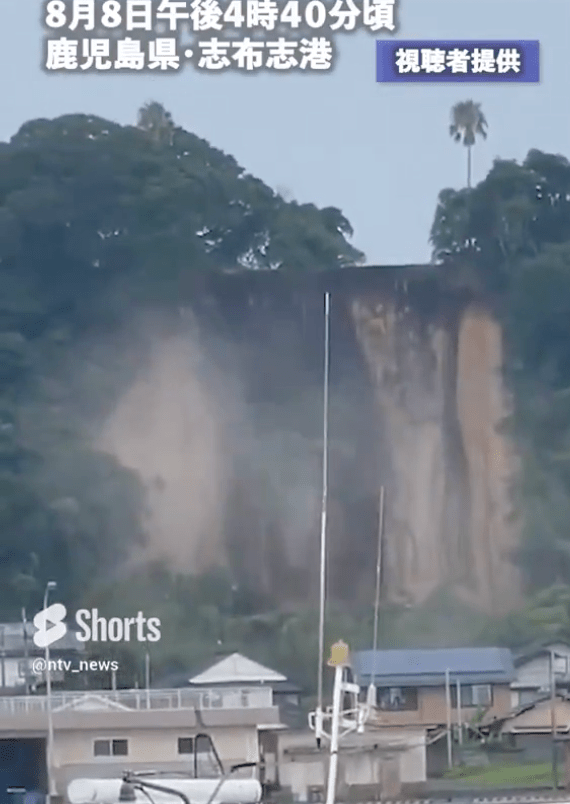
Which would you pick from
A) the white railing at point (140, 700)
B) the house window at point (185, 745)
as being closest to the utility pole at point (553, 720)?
the white railing at point (140, 700)

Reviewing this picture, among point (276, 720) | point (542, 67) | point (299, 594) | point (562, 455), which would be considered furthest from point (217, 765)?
point (542, 67)

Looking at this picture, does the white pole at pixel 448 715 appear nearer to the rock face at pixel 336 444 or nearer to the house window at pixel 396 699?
the house window at pixel 396 699

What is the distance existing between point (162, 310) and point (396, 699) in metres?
1.15

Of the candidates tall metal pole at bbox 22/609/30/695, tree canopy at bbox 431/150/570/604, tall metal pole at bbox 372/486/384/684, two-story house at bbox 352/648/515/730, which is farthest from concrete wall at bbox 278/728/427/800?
tall metal pole at bbox 22/609/30/695

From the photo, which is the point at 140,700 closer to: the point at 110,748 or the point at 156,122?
the point at 110,748

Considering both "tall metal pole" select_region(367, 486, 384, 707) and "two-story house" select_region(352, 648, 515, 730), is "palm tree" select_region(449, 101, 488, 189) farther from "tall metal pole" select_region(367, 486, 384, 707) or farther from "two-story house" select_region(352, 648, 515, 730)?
"two-story house" select_region(352, 648, 515, 730)

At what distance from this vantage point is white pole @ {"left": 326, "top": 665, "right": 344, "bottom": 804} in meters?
4.06

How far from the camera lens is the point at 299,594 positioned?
14.2ft

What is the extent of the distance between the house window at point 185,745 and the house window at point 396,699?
1.57 feet

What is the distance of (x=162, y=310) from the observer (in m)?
4.40

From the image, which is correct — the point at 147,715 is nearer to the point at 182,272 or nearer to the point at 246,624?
the point at 246,624

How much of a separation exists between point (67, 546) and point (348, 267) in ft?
Answer: 3.31

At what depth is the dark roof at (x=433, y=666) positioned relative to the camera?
4.31m

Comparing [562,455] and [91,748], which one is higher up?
[562,455]
